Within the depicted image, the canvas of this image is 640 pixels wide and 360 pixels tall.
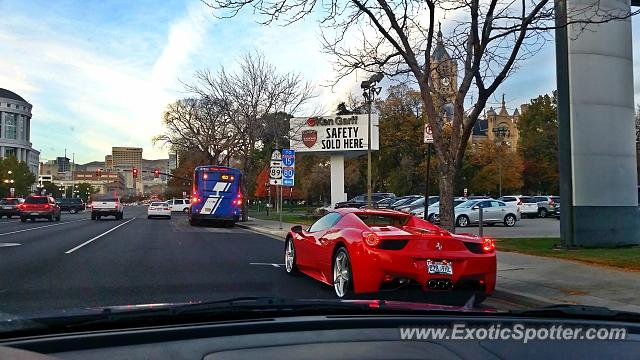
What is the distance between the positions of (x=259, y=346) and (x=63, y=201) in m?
71.2

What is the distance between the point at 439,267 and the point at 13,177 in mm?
99735

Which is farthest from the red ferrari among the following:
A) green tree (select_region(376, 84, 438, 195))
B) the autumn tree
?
the autumn tree

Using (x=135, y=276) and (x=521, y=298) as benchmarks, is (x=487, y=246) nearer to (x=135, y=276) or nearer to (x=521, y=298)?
(x=521, y=298)

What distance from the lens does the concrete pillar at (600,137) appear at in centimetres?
1514

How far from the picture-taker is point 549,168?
72.6 m

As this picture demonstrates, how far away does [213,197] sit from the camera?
33031 mm

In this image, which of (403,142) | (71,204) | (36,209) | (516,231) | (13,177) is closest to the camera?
(516,231)

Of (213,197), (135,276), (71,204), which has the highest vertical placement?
(213,197)

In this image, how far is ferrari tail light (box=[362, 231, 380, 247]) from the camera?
326 inches

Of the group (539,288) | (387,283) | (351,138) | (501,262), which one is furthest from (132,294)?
(351,138)

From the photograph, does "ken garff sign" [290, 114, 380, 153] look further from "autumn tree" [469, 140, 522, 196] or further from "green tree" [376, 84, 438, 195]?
"autumn tree" [469, 140, 522, 196]

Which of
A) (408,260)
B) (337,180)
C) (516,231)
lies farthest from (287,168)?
(408,260)

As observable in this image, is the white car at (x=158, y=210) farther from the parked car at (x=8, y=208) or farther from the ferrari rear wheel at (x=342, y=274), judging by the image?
the ferrari rear wheel at (x=342, y=274)

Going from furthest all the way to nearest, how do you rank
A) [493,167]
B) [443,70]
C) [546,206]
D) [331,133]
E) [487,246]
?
[493,167]
[546,206]
[331,133]
[443,70]
[487,246]
